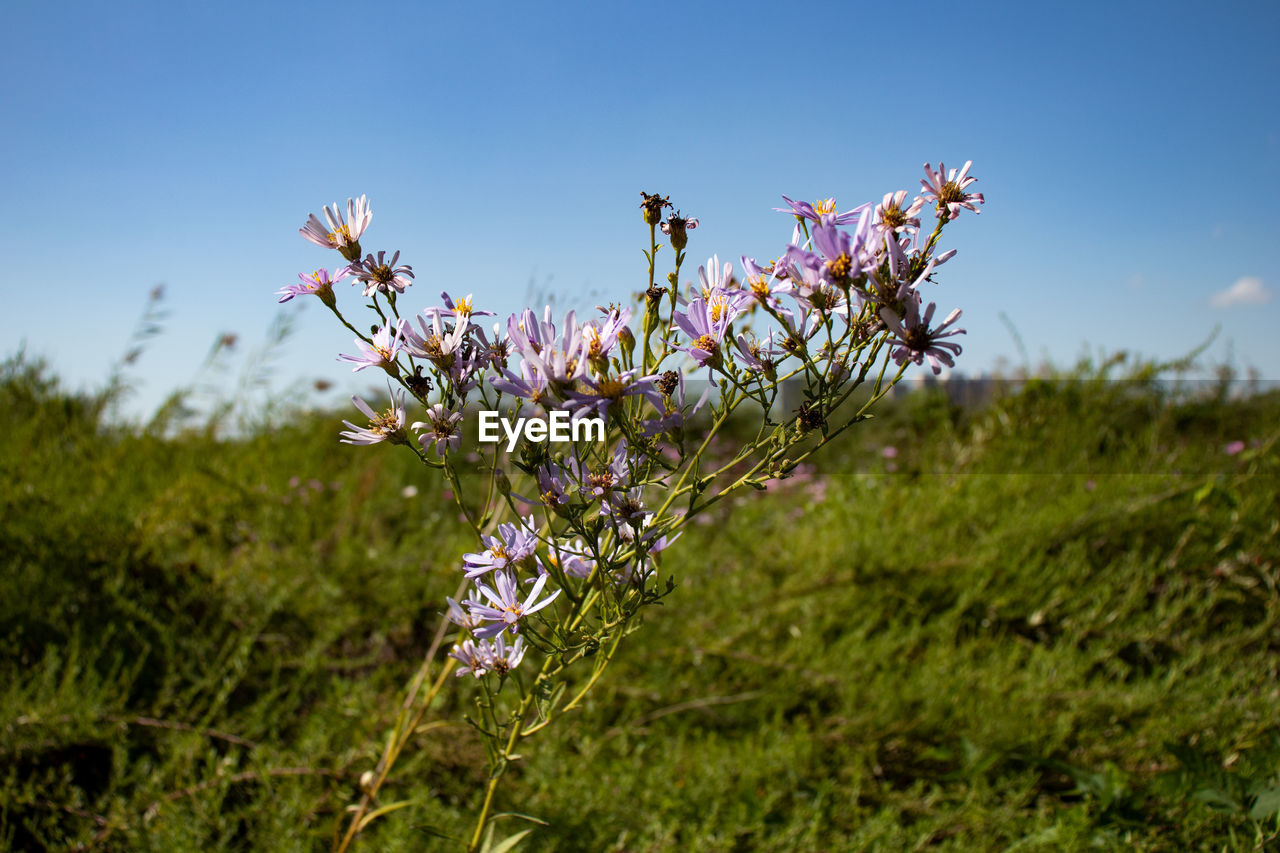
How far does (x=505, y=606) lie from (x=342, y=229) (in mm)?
539

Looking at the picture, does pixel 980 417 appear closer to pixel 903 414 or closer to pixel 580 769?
pixel 903 414

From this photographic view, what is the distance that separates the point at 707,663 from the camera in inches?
96.2

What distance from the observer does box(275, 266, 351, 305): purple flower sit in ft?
3.30

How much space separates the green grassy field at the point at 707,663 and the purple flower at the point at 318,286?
798 mm

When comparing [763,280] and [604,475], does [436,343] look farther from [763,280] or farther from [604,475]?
[763,280]

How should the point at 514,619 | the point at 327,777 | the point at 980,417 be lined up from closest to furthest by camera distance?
1. the point at 514,619
2. the point at 327,777
3. the point at 980,417

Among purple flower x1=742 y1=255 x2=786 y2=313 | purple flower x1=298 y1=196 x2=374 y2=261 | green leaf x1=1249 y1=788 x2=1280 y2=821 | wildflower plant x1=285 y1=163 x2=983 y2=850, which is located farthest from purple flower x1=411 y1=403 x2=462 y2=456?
green leaf x1=1249 y1=788 x2=1280 y2=821

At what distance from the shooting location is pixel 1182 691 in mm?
2332

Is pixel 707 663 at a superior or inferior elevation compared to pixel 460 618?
inferior

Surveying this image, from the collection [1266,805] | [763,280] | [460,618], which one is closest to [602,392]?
[763,280]

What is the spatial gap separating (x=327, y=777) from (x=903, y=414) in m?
4.43

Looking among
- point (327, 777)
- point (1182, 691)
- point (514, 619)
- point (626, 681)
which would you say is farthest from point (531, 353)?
point (1182, 691)

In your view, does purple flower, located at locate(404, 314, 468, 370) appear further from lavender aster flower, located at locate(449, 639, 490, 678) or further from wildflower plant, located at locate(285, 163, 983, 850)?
lavender aster flower, located at locate(449, 639, 490, 678)

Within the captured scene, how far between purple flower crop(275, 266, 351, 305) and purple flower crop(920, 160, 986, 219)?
754 millimetres
